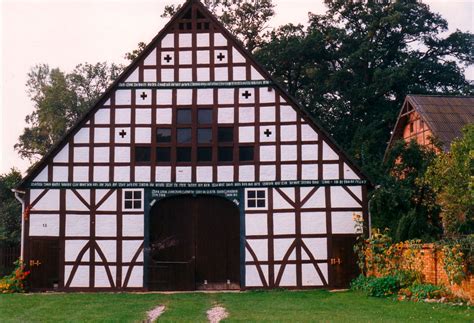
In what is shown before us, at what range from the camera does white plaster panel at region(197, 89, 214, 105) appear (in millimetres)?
23359

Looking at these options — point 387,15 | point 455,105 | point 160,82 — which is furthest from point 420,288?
point 387,15

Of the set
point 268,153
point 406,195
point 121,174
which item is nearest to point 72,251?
point 121,174

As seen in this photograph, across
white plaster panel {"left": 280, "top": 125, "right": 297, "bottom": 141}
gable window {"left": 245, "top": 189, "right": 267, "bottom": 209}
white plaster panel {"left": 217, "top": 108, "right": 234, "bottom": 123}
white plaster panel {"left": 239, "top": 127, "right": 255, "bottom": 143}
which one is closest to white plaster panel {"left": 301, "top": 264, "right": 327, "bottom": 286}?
gable window {"left": 245, "top": 189, "right": 267, "bottom": 209}

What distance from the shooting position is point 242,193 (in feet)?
74.9

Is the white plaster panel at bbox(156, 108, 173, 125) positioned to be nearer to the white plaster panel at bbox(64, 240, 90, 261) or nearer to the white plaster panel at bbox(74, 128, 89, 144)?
the white plaster panel at bbox(74, 128, 89, 144)

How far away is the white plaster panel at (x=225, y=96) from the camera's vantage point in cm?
2334

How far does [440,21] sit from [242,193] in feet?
78.2

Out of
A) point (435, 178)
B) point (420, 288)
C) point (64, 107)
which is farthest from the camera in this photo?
point (64, 107)

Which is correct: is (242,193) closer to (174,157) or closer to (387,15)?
(174,157)

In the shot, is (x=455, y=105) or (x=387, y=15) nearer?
(x=455, y=105)

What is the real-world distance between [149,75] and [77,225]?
19.9ft

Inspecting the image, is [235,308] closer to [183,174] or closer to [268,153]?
[183,174]

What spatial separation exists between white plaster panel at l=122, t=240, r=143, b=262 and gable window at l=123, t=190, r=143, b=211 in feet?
3.88

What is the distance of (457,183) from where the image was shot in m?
19.5
